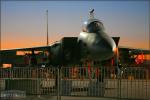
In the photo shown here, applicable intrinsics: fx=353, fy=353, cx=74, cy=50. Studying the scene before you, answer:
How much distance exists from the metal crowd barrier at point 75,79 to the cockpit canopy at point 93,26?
5.13 metres

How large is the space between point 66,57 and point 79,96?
22.4 feet

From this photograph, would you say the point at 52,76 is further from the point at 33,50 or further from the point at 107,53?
the point at 33,50

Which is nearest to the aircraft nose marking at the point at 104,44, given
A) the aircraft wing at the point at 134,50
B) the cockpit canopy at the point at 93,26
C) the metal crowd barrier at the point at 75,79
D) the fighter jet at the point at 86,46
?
the fighter jet at the point at 86,46

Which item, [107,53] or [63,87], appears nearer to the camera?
[63,87]

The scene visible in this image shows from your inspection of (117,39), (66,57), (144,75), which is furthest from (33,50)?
(144,75)

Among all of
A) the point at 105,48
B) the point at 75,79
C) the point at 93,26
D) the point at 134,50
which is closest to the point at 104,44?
the point at 105,48

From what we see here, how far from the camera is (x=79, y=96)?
43.4 feet

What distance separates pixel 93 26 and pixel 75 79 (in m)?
5.56

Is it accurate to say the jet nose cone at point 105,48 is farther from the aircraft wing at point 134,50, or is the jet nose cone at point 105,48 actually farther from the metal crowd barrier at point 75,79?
the aircraft wing at point 134,50

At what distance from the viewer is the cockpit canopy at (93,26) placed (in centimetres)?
→ 1880

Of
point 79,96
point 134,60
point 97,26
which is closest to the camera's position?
point 79,96

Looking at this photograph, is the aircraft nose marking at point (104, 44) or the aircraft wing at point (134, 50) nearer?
the aircraft nose marking at point (104, 44)

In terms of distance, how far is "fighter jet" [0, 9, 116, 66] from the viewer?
16.8 m

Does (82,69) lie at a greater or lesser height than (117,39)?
lesser
